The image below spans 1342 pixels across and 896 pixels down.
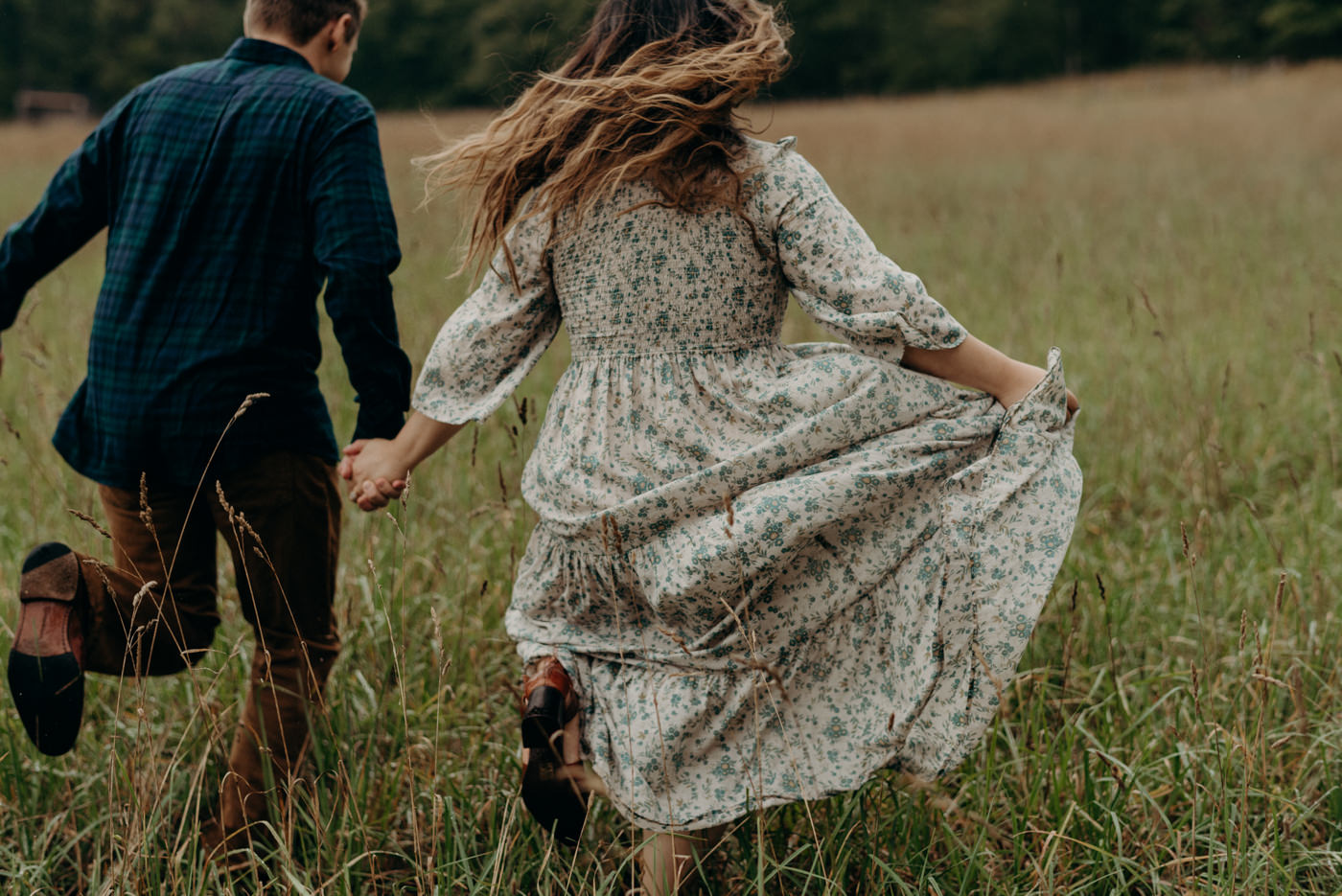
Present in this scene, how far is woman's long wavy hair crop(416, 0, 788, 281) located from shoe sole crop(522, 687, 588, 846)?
79 centimetres

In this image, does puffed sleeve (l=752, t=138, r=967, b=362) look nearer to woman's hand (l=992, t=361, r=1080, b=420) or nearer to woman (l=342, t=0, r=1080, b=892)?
woman (l=342, t=0, r=1080, b=892)

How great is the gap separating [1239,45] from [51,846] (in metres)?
39.3

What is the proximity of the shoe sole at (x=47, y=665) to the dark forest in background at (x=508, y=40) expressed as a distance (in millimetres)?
35181

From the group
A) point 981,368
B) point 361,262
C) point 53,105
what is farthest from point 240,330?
point 53,105

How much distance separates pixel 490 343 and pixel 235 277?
0.50m

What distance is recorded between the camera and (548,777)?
1.62 metres

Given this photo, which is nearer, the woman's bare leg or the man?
the woman's bare leg

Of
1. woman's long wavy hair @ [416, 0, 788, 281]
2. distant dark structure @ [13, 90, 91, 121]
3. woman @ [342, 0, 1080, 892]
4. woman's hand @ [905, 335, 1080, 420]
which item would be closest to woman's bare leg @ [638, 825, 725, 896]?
woman @ [342, 0, 1080, 892]

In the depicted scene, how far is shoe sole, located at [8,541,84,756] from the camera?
5.47ft

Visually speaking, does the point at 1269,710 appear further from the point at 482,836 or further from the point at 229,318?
the point at 229,318

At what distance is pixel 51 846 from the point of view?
205 cm

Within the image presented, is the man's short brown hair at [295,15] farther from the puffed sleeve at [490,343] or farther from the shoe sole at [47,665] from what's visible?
the shoe sole at [47,665]

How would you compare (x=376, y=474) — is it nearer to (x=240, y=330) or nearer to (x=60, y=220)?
(x=240, y=330)

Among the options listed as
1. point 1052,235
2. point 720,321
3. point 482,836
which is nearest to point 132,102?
point 720,321
